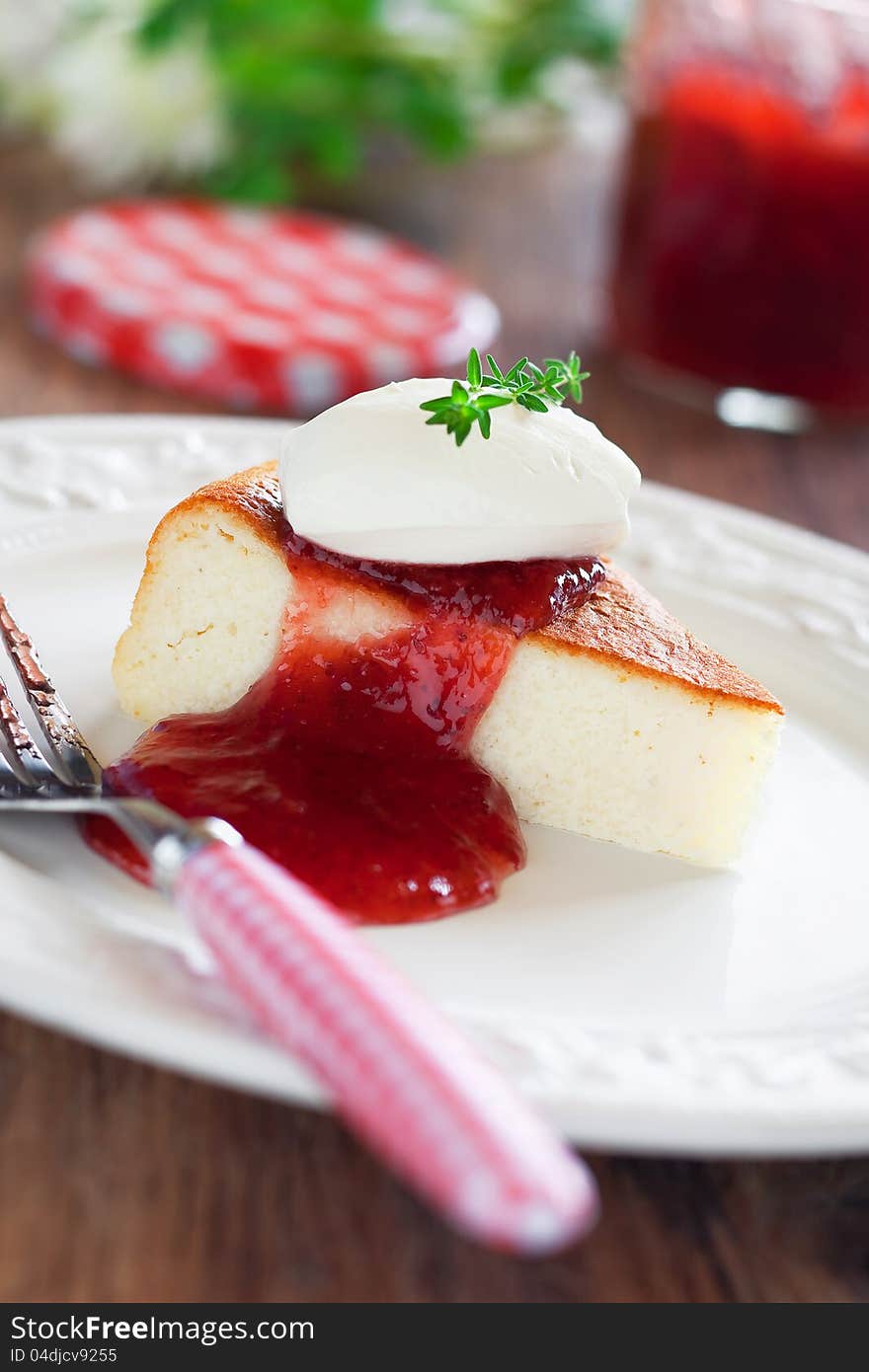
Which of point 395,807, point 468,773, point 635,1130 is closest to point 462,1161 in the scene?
point 635,1130

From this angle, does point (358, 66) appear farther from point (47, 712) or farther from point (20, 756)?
point (20, 756)

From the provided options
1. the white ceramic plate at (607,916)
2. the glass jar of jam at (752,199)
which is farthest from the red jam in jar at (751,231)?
the white ceramic plate at (607,916)

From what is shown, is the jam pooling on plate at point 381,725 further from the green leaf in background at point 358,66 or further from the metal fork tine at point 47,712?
the green leaf in background at point 358,66

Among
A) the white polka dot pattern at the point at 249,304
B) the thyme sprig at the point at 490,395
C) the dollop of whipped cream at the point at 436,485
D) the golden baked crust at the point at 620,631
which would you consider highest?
the thyme sprig at the point at 490,395

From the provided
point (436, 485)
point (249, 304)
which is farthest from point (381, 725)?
point (249, 304)

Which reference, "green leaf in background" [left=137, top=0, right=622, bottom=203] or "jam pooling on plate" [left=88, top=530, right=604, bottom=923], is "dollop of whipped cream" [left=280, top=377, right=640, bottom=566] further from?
"green leaf in background" [left=137, top=0, right=622, bottom=203]

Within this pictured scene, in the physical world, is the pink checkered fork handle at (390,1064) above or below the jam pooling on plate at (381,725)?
above

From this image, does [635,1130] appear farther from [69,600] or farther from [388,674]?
[69,600]
